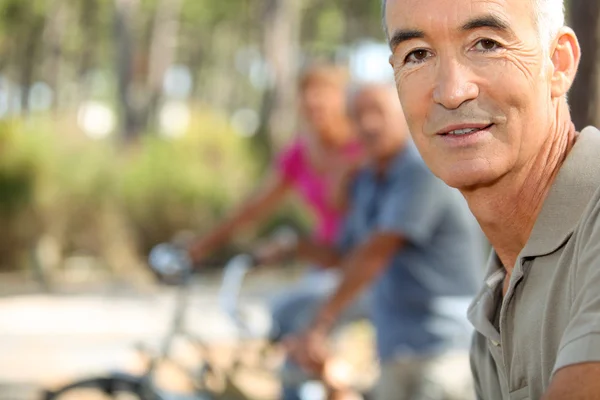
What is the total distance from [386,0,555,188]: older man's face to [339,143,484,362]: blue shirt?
8.46ft

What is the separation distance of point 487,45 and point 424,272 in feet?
9.21

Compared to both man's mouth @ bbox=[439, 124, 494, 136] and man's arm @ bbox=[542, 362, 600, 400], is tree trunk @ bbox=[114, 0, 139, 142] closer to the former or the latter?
man's mouth @ bbox=[439, 124, 494, 136]

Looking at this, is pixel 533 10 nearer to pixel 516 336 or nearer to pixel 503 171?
pixel 503 171

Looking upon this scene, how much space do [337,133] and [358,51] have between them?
1251 inches

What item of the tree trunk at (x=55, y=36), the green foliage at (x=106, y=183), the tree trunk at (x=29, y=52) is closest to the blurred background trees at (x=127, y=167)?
the green foliage at (x=106, y=183)

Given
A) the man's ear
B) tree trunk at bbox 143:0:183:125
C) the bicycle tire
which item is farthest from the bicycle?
tree trunk at bbox 143:0:183:125

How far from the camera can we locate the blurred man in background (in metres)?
4.38

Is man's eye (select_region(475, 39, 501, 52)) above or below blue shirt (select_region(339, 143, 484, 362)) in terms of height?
below

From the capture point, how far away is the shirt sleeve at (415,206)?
434 centimetres

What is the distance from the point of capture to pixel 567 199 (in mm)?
1704

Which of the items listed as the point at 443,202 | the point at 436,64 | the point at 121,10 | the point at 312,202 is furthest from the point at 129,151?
the point at 436,64

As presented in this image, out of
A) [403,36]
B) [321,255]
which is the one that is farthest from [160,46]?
[403,36]

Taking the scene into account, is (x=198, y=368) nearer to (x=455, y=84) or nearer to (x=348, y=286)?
(x=348, y=286)

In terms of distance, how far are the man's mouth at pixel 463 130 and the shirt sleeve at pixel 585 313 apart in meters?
0.29
